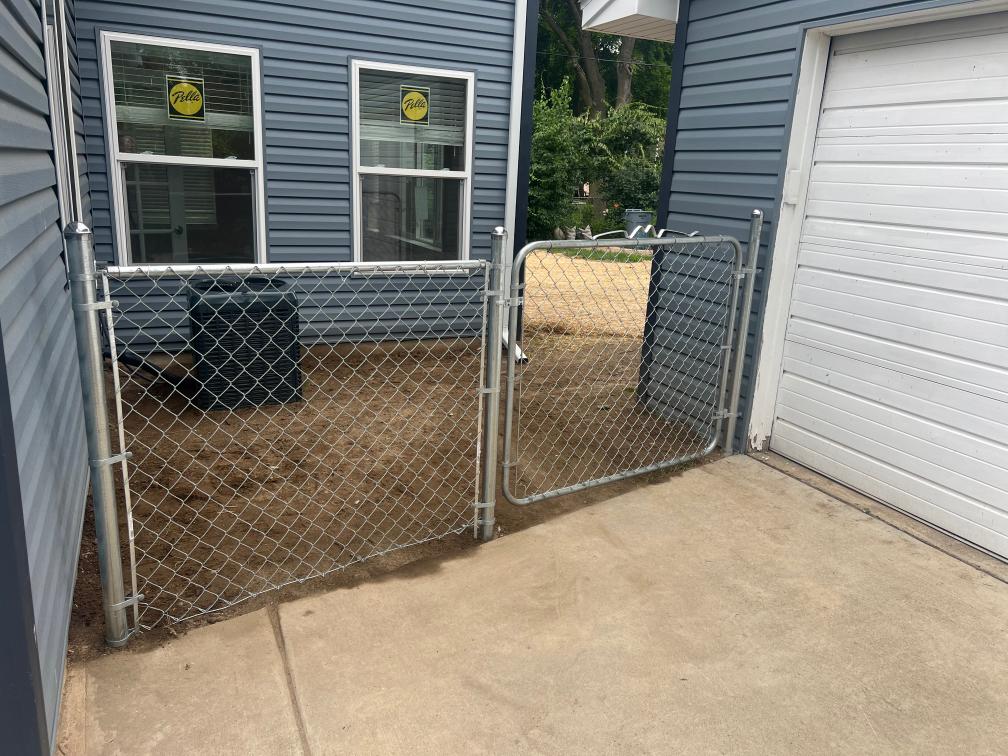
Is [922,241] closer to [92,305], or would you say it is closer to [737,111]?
[737,111]

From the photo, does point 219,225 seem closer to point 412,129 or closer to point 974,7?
point 412,129

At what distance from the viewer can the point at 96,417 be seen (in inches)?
82.0

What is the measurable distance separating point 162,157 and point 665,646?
488 centimetres

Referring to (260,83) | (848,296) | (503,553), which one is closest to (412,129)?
(260,83)

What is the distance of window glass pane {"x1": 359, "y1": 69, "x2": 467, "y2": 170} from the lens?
598cm

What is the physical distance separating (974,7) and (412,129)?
4.17 m

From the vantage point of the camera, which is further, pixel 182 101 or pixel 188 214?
pixel 188 214

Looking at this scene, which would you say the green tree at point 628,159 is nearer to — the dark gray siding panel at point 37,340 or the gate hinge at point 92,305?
the dark gray siding panel at point 37,340

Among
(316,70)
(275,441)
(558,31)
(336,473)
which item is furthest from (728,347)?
(558,31)

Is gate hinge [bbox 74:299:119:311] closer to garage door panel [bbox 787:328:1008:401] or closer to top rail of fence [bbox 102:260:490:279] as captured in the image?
top rail of fence [bbox 102:260:490:279]

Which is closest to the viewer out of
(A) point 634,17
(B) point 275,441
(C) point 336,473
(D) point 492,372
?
(D) point 492,372

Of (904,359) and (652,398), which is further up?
(904,359)

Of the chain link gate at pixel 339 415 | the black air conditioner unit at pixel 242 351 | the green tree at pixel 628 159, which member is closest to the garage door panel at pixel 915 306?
the chain link gate at pixel 339 415

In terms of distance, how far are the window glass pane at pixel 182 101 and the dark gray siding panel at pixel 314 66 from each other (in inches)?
5.3
